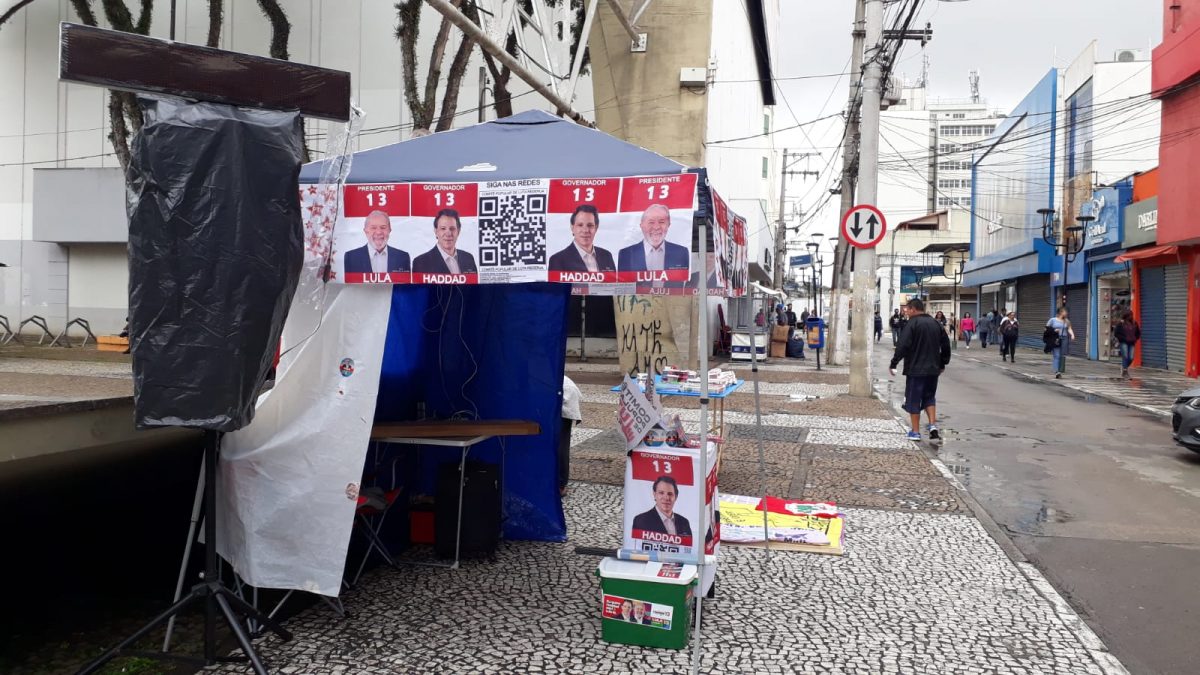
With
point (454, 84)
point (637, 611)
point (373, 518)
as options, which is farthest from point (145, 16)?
point (637, 611)

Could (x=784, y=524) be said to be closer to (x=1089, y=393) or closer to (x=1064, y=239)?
(x=1089, y=393)

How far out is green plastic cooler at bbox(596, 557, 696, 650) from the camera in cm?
455

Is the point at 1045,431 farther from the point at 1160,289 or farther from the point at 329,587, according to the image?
the point at 1160,289

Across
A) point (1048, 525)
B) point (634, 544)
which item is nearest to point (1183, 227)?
point (1048, 525)

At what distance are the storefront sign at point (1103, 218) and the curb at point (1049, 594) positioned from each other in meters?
21.7

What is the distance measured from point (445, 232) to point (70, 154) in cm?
3162

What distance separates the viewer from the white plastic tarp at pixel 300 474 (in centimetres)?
453

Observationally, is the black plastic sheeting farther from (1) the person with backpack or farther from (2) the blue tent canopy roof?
(1) the person with backpack

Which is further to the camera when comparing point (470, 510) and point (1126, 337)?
point (1126, 337)

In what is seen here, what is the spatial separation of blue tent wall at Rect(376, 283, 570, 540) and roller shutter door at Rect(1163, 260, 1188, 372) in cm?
2164

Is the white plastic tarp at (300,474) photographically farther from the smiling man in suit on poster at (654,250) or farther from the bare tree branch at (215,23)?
the bare tree branch at (215,23)

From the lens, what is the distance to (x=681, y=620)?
4.57 m

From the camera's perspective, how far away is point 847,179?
85.8ft

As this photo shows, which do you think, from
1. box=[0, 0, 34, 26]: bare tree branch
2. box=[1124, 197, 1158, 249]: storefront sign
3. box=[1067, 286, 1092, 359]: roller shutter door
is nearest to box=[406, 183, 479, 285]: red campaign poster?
box=[1124, 197, 1158, 249]: storefront sign
